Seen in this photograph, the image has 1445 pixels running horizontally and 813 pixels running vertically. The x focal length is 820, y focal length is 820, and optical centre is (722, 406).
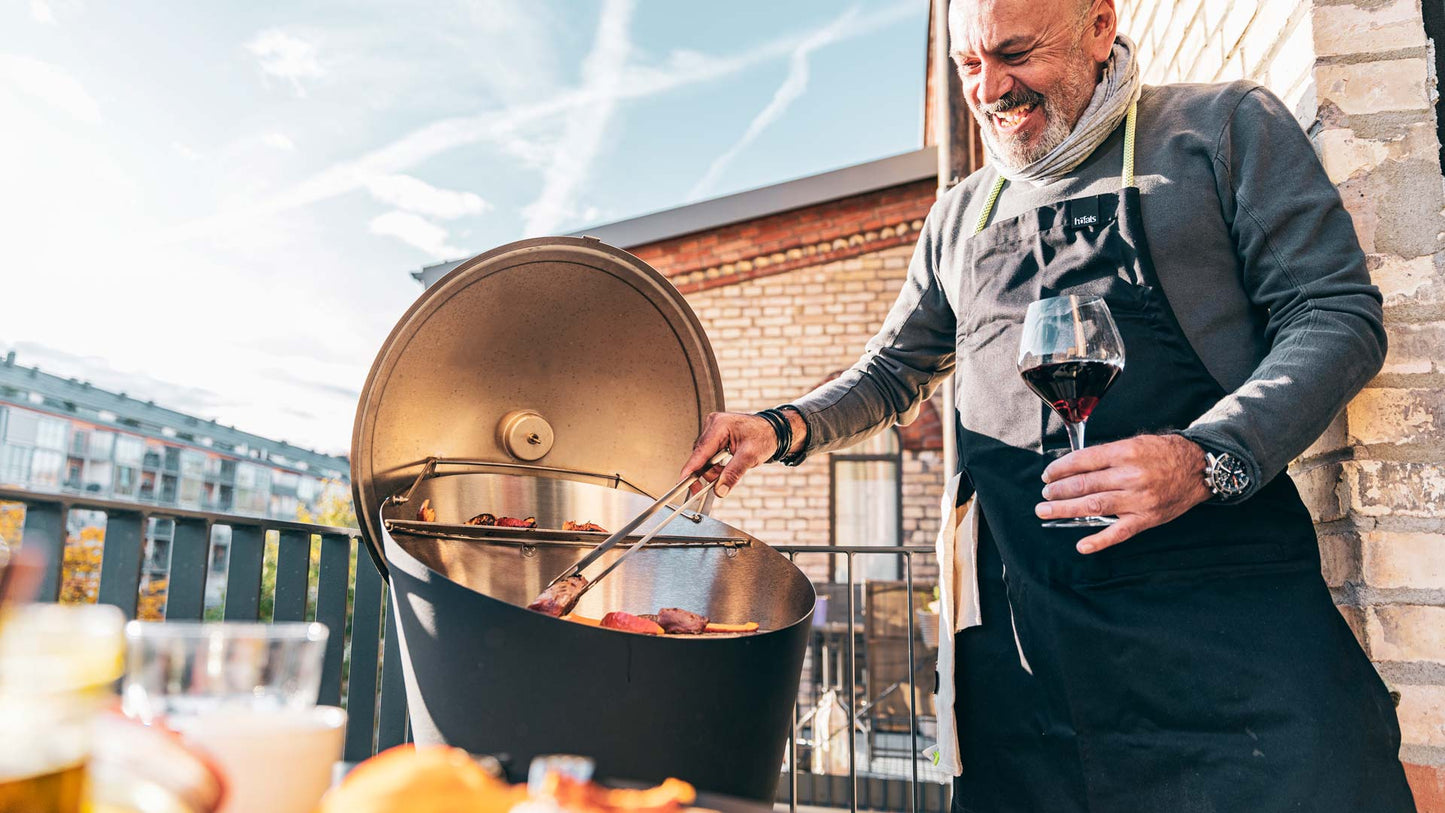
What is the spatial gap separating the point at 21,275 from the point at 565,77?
23.4 metres

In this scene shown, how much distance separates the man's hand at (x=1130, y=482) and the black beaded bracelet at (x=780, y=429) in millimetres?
709

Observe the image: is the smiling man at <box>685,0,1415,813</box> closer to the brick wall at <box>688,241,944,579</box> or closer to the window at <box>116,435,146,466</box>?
the brick wall at <box>688,241,944,579</box>

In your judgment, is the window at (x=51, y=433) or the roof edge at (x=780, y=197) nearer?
the roof edge at (x=780, y=197)

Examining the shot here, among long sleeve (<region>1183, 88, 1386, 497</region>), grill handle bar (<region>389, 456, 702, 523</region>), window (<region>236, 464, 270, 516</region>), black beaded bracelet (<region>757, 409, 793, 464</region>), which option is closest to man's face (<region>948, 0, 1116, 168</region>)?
long sleeve (<region>1183, 88, 1386, 497</region>)

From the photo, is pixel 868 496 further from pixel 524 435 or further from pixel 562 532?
pixel 562 532

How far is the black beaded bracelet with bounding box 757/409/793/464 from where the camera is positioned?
169 cm

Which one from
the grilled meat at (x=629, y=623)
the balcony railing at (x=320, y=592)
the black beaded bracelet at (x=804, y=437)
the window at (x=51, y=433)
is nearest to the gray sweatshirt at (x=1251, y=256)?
the black beaded bracelet at (x=804, y=437)

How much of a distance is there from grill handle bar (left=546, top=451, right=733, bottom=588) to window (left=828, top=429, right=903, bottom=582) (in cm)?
608

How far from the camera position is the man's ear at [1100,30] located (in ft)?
4.82

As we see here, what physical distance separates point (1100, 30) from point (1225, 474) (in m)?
0.90

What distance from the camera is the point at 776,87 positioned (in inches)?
941

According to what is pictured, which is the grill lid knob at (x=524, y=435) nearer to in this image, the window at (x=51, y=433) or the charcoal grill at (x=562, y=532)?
the charcoal grill at (x=562, y=532)

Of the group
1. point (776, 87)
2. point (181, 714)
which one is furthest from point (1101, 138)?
point (776, 87)

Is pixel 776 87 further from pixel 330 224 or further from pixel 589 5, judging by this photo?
pixel 330 224
